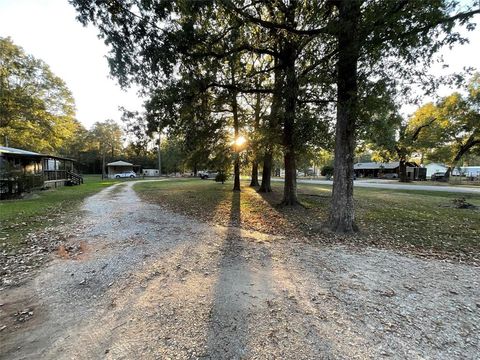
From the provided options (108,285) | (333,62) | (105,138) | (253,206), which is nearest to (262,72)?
(333,62)

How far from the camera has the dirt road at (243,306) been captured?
2.38 metres

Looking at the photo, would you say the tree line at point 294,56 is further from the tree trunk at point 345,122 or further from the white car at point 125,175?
the white car at point 125,175

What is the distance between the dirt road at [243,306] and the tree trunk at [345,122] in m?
1.71

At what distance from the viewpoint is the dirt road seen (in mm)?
2375

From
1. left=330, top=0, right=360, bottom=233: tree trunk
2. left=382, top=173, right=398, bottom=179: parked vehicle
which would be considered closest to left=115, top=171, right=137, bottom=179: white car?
left=330, top=0, right=360, bottom=233: tree trunk

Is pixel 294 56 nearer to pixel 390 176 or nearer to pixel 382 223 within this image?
pixel 382 223

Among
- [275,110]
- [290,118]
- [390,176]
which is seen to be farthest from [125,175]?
[390,176]

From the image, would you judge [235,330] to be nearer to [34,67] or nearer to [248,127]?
[248,127]

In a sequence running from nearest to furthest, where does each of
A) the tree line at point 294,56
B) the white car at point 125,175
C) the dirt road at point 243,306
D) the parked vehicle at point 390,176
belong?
the dirt road at point 243,306 → the tree line at point 294,56 → the parked vehicle at point 390,176 → the white car at point 125,175

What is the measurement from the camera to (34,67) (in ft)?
68.3

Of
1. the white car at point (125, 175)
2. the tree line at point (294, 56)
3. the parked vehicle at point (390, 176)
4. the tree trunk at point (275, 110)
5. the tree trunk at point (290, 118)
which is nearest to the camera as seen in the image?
the tree line at point (294, 56)

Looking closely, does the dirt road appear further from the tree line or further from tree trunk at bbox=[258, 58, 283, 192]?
tree trunk at bbox=[258, 58, 283, 192]

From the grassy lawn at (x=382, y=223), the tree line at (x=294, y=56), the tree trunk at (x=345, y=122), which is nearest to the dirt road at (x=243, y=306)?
the grassy lawn at (x=382, y=223)

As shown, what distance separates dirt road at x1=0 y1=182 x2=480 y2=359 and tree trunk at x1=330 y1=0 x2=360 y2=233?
1707mm
